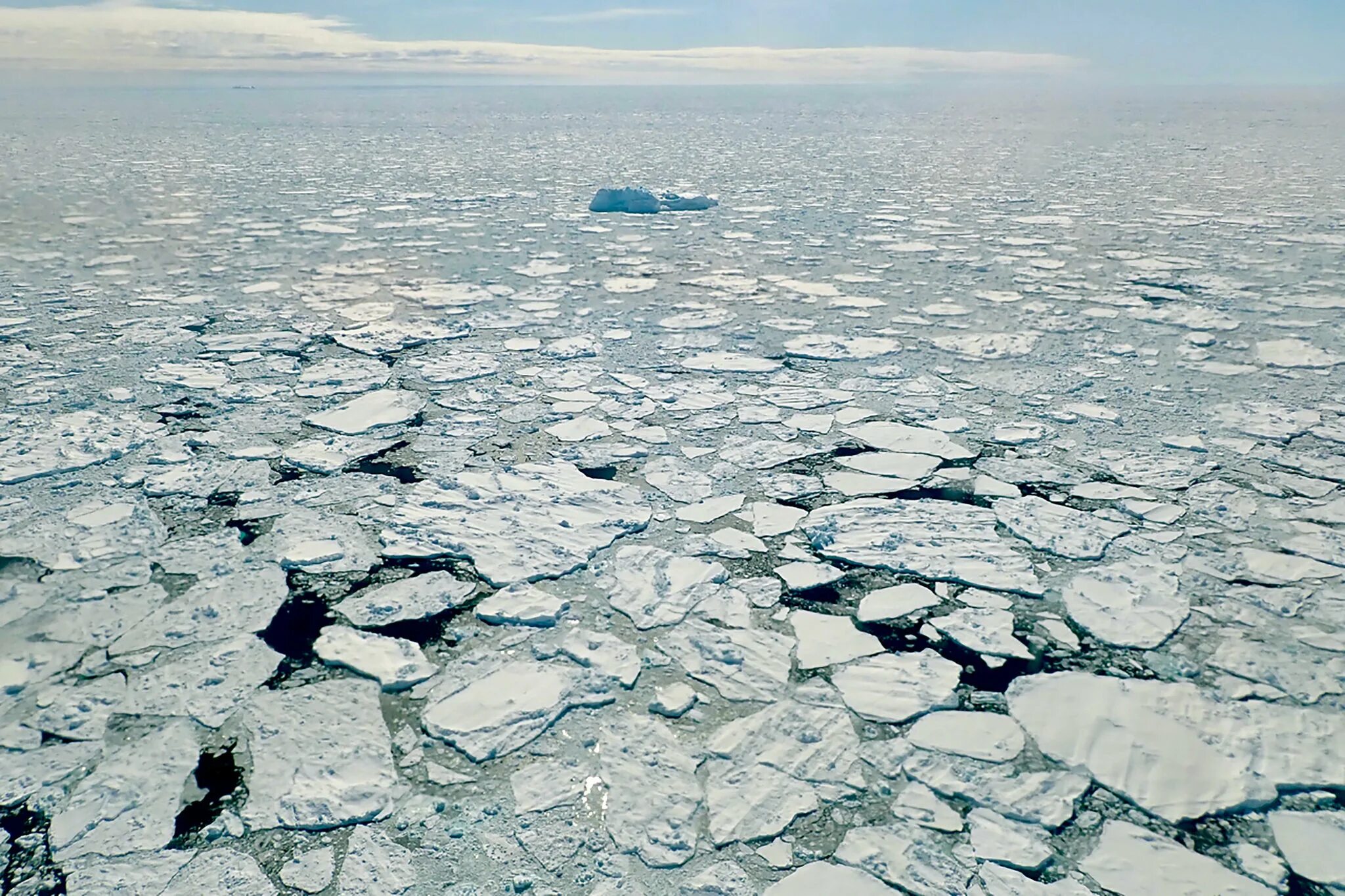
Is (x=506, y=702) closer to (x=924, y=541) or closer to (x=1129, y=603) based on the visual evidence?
(x=924, y=541)

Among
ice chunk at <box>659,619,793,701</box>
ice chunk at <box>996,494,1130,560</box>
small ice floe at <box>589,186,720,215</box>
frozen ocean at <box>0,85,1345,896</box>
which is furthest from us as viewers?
small ice floe at <box>589,186,720,215</box>

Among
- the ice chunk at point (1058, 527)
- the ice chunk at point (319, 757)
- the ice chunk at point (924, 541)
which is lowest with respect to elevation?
the ice chunk at point (319, 757)

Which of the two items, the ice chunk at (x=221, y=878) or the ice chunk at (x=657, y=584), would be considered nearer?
the ice chunk at (x=221, y=878)

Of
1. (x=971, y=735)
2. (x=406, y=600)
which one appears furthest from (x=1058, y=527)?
(x=406, y=600)

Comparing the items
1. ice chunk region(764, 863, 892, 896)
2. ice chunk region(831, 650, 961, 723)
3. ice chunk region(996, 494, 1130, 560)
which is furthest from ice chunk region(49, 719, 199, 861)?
ice chunk region(996, 494, 1130, 560)

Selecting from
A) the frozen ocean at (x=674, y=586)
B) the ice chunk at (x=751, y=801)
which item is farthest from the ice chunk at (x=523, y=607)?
the ice chunk at (x=751, y=801)

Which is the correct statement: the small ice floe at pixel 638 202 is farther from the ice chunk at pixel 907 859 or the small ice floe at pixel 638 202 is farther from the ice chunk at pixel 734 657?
the ice chunk at pixel 907 859

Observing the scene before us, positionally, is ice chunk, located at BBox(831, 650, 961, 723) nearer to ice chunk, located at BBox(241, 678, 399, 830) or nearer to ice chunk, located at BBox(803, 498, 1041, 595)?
ice chunk, located at BBox(803, 498, 1041, 595)
